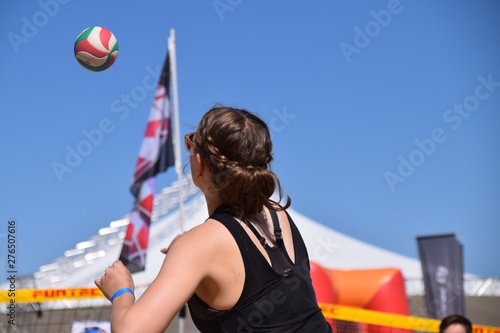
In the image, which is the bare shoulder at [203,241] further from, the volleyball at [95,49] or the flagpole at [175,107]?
the flagpole at [175,107]

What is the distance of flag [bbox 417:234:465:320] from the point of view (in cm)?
934

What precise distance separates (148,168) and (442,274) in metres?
5.73

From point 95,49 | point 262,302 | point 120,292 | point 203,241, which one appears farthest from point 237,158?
point 95,49

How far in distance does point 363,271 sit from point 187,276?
617 centimetres

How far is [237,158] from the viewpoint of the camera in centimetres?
148

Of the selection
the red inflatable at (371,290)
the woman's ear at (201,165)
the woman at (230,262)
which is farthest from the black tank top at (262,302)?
the red inflatable at (371,290)

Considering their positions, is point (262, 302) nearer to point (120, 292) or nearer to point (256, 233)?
point (256, 233)

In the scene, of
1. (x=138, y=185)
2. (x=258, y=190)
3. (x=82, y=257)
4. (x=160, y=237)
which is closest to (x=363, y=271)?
(x=138, y=185)

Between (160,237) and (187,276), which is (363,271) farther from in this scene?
(160,237)

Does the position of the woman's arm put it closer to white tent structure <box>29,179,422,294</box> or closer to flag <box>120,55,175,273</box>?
flag <box>120,55,175,273</box>

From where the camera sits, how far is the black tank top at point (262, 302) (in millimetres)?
1377

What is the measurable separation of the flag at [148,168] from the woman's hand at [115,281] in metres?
7.17

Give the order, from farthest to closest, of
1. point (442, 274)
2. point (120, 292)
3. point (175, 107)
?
point (175, 107) < point (442, 274) < point (120, 292)

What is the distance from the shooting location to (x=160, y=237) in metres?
13.1
